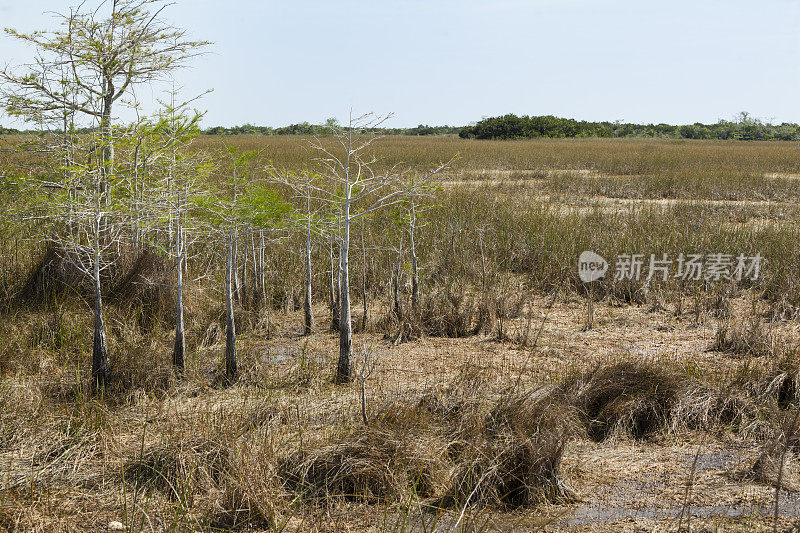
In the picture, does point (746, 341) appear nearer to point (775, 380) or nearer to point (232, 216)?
point (775, 380)

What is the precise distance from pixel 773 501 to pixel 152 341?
16.1ft

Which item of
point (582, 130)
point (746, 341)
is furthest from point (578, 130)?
point (746, 341)

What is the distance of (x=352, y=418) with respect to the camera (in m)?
4.43

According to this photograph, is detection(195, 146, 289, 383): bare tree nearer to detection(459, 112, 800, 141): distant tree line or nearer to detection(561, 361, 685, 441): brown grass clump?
detection(561, 361, 685, 441): brown grass clump

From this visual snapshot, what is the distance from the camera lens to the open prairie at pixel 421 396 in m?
3.48

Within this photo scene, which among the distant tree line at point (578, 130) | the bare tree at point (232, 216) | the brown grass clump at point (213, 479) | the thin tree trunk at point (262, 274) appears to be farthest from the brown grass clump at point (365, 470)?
the distant tree line at point (578, 130)

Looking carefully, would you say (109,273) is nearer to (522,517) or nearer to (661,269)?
(522,517)

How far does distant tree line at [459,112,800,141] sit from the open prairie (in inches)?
1573

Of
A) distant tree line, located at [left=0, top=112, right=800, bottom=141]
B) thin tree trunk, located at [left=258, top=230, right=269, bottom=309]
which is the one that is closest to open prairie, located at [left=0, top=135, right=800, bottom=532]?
thin tree trunk, located at [left=258, top=230, right=269, bottom=309]

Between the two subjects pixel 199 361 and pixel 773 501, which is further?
pixel 199 361

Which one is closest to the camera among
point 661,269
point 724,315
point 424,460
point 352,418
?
point 424,460

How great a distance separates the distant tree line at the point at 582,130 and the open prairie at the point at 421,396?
40.0 metres

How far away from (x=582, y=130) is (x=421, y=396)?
4983cm

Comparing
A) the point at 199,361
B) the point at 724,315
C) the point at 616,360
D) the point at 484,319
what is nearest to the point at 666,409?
the point at 616,360
